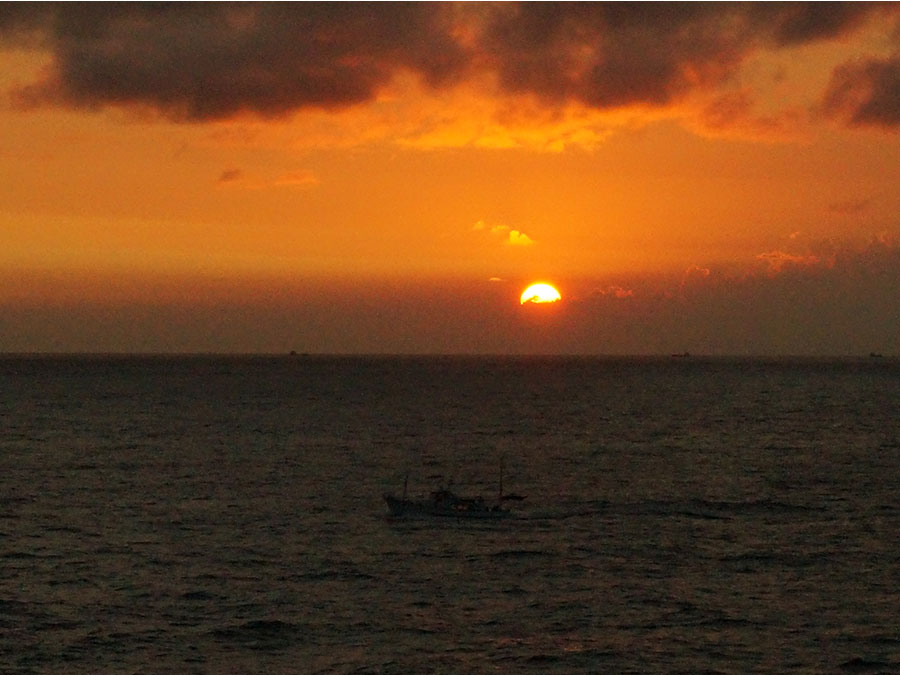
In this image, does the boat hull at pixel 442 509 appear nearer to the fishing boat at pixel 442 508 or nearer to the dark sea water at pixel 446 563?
the fishing boat at pixel 442 508

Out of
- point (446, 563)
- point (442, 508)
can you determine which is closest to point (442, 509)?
point (442, 508)

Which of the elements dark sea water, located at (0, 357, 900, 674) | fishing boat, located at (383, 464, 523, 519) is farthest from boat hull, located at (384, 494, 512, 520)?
dark sea water, located at (0, 357, 900, 674)

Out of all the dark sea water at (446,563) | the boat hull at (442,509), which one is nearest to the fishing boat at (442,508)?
the boat hull at (442,509)

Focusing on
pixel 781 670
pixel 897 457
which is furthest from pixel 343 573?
pixel 897 457

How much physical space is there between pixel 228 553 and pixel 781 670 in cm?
3475

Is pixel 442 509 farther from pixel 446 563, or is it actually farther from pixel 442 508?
pixel 446 563

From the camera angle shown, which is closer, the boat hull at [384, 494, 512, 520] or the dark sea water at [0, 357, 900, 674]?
the dark sea water at [0, 357, 900, 674]

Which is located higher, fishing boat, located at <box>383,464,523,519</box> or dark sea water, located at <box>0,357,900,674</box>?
fishing boat, located at <box>383,464,523,519</box>

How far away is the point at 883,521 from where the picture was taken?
75.9 meters

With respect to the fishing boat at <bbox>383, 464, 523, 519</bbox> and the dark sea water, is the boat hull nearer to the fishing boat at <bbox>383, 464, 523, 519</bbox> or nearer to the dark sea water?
the fishing boat at <bbox>383, 464, 523, 519</bbox>

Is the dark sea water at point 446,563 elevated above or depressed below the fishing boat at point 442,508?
below

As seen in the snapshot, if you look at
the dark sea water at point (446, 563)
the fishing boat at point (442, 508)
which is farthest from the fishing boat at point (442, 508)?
the dark sea water at point (446, 563)

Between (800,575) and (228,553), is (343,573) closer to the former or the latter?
(228,553)

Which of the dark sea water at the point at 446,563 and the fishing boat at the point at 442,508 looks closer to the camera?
the dark sea water at the point at 446,563
